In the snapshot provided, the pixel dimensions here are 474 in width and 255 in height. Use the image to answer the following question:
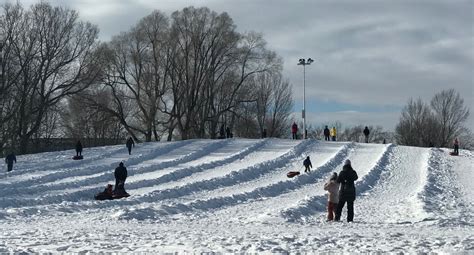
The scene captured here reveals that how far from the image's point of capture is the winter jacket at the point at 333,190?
59.5ft

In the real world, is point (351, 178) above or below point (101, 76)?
below

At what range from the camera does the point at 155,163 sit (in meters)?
38.8

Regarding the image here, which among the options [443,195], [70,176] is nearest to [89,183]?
[70,176]

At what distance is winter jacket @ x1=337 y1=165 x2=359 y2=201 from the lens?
17328 mm

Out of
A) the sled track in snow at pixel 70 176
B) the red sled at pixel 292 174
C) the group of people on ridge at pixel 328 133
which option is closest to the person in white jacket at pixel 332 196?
the sled track in snow at pixel 70 176

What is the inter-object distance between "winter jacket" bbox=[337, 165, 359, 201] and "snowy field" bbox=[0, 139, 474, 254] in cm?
86

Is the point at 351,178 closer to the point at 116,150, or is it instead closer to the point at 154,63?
the point at 116,150

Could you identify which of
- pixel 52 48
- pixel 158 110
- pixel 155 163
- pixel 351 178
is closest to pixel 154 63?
pixel 158 110

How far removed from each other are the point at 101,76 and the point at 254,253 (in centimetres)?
5204

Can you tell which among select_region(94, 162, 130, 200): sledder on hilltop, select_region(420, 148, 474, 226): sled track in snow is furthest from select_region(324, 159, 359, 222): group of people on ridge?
select_region(94, 162, 130, 200): sledder on hilltop

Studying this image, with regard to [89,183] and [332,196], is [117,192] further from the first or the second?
[332,196]

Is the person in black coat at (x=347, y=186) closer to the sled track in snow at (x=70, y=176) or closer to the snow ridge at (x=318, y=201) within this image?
the snow ridge at (x=318, y=201)

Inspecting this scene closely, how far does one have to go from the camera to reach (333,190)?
59.8 ft

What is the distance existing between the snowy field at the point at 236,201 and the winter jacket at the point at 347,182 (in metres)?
0.86
